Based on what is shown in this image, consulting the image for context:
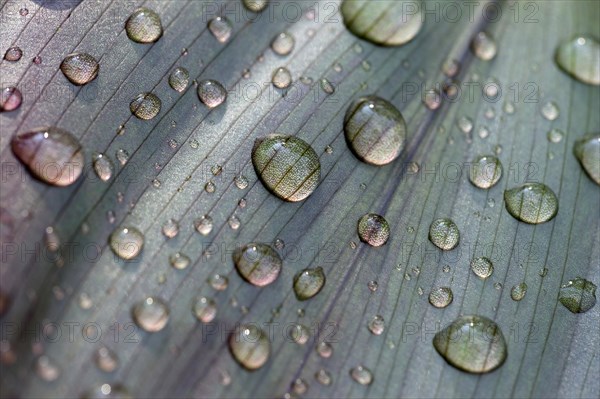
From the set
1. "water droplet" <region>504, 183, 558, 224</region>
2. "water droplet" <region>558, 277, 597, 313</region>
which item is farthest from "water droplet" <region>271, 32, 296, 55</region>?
"water droplet" <region>558, 277, 597, 313</region>

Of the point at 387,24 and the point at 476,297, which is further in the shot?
the point at 387,24

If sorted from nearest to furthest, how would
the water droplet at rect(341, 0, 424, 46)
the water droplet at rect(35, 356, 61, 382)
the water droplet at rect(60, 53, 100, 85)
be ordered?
the water droplet at rect(35, 356, 61, 382) → the water droplet at rect(60, 53, 100, 85) → the water droplet at rect(341, 0, 424, 46)

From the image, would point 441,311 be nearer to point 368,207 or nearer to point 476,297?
point 476,297

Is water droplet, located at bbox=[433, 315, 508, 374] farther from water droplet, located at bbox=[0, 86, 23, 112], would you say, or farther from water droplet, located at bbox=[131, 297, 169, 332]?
water droplet, located at bbox=[0, 86, 23, 112]

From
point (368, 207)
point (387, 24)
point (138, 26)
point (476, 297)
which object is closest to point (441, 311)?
point (476, 297)

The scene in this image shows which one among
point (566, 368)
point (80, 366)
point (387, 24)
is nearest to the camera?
point (80, 366)

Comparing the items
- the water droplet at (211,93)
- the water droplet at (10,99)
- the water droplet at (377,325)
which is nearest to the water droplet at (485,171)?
the water droplet at (377,325)

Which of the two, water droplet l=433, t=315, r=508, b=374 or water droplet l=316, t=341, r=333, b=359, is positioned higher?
water droplet l=433, t=315, r=508, b=374
